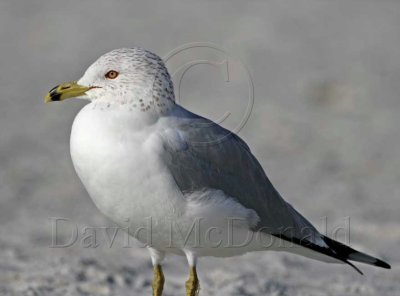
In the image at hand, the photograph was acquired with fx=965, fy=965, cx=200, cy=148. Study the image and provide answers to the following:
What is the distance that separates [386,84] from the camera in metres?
13.4

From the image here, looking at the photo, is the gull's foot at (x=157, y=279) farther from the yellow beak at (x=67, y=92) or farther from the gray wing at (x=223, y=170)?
the yellow beak at (x=67, y=92)

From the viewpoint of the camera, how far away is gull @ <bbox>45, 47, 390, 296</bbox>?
5.46 meters

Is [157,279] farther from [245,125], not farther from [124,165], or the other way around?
[245,125]

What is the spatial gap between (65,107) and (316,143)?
11.1 feet

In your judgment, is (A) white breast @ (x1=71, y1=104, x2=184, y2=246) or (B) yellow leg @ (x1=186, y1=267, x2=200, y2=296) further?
(B) yellow leg @ (x1=186, y1=267, x2=200, y2=296)

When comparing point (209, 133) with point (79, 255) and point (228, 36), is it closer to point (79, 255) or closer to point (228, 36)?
point (79, 255)

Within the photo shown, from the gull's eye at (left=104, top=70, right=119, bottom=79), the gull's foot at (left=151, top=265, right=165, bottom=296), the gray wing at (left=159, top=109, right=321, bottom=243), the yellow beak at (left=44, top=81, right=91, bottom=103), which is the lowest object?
the gull's foot at (left=151, top=265, right=165, bottom=296)

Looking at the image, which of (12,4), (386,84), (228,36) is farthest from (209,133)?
(12,4)

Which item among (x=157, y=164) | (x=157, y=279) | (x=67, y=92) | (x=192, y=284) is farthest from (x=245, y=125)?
(x=157, y=164)

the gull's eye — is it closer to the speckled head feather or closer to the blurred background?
the speckled head feather

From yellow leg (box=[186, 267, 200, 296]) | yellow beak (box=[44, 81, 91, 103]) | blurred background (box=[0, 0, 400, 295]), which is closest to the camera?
yellow beak (box=[44, 81, 91, 103])

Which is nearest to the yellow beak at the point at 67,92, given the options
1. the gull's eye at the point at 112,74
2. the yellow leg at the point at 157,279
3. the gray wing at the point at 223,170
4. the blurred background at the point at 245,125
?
the gull's eye at the point at 112,74

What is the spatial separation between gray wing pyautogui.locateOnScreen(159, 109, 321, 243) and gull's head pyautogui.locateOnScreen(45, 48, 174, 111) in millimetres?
165

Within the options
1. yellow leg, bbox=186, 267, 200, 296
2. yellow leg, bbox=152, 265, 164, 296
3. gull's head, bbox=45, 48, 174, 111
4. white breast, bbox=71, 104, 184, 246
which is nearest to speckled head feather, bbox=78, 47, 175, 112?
gull's head, bbox=45, 48, 174, 111
